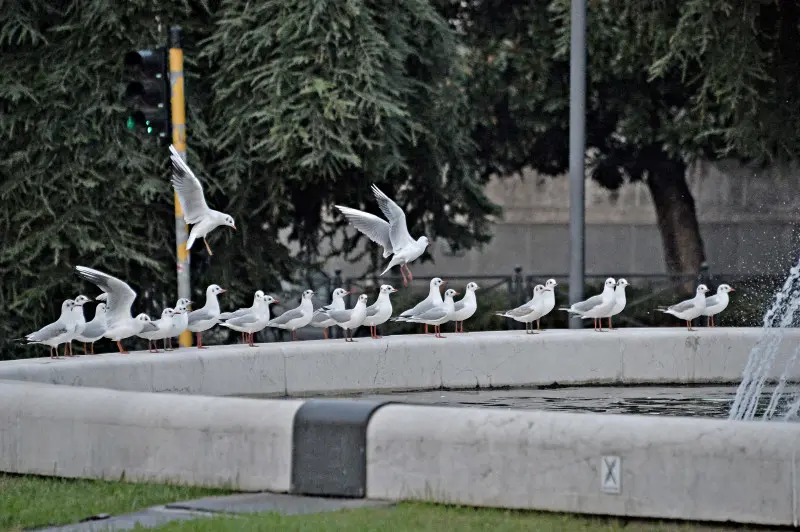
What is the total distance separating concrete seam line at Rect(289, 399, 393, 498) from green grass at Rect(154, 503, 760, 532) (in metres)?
0.49

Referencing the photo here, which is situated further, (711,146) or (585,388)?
(711,146)

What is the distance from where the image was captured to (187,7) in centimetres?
2261

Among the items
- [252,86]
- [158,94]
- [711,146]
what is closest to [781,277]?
[711,146]

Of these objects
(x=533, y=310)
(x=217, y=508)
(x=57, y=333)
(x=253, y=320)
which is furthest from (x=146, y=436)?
(x=533, y=310)

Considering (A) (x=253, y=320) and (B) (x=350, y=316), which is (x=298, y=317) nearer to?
(B) (x=350, y=316)

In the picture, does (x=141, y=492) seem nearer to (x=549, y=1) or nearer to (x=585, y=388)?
(x=585, y=388)

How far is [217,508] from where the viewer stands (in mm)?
8328

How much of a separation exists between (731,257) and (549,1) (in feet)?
42.0

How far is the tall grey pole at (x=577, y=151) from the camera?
59.1 feet

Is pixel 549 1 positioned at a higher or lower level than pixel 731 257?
higher

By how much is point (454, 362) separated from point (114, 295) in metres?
3.20

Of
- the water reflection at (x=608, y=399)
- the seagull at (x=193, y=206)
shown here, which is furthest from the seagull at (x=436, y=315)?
the seagull at (x=193, y=206)

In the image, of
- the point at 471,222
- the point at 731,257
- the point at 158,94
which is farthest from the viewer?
the point at 731,257

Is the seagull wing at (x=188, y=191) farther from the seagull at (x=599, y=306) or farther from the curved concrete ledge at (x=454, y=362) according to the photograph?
the seagull at (x=599, y=306)
